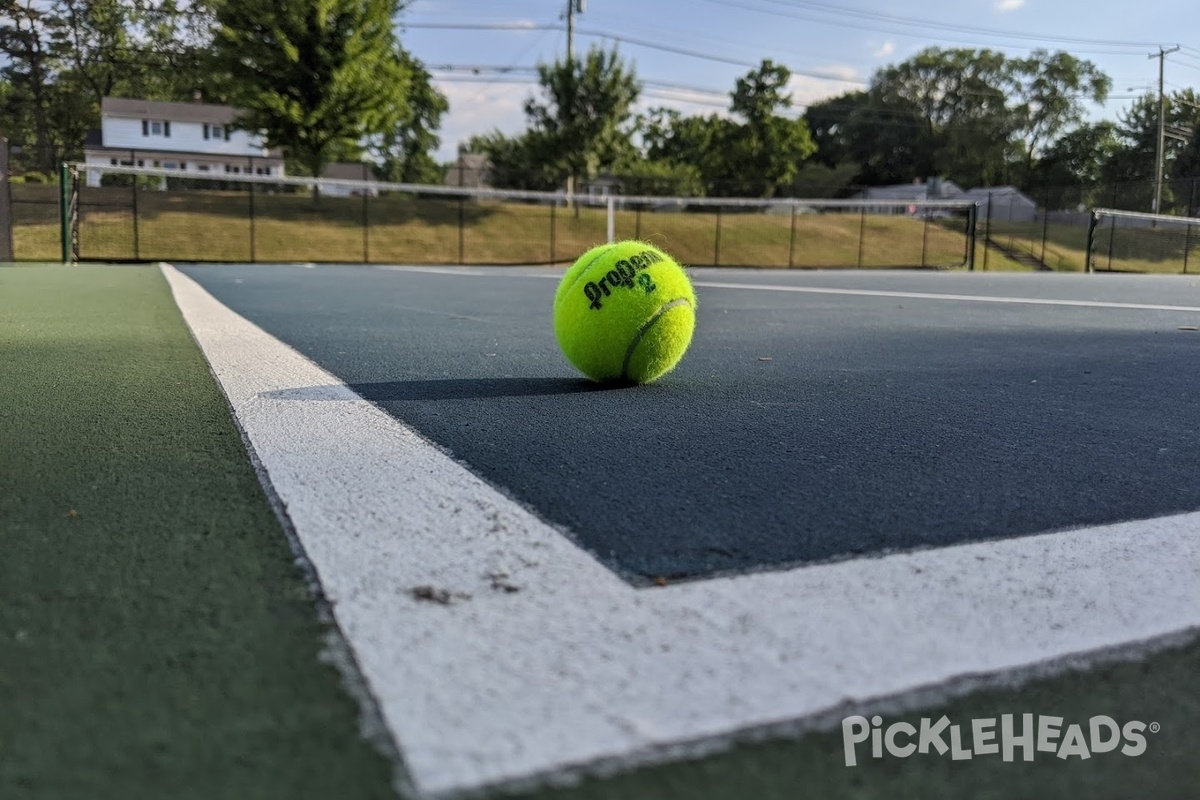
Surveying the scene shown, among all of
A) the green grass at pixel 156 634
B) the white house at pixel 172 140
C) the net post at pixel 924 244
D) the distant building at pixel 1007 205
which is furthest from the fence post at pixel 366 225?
the distant building at pixel 1007 205

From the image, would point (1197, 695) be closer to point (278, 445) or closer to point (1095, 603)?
point (1095, 603)

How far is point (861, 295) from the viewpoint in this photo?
11.3 m

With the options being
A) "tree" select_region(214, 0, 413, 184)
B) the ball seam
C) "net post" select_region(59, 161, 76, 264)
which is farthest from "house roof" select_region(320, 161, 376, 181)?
the ball seam

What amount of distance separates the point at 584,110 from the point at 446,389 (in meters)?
33.6

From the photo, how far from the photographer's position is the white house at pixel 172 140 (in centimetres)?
5566

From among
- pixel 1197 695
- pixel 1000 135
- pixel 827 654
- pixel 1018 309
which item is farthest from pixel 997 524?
pixel 1000 135

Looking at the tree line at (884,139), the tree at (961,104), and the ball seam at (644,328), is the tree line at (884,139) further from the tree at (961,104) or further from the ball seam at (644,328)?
the ball seam at (644,328)

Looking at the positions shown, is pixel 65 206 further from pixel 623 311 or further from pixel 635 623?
pixel 635 623

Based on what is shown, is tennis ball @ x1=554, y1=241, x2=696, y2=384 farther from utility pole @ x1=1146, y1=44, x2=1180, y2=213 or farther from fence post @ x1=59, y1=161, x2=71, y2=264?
utility pole @ x1=1146, y1=44, x2=1180, y2=213

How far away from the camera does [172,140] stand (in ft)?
197

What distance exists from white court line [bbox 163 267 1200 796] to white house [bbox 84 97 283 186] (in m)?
60.2

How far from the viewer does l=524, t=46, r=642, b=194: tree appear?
34.5 meters

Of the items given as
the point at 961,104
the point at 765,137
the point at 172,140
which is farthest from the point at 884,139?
the point at 172,140

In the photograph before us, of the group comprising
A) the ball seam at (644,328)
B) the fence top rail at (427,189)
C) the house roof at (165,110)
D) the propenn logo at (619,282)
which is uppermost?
the house roof at (165,110)
